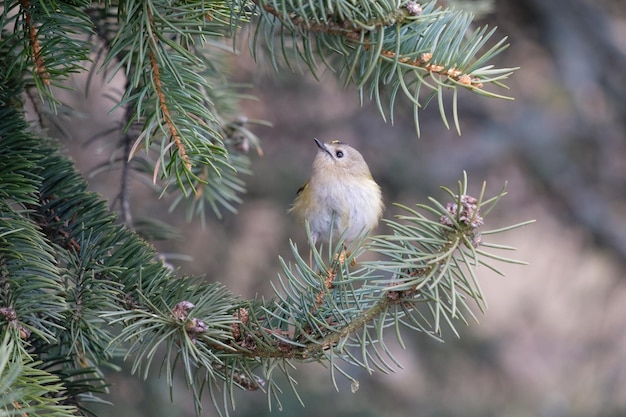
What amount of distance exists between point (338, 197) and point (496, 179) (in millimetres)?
2674

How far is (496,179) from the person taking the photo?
552 centimetres

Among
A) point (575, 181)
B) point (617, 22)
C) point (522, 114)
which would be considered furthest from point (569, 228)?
point (617, 22)

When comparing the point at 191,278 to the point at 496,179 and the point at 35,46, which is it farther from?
the point at 496,179

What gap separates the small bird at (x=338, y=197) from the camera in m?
3.13

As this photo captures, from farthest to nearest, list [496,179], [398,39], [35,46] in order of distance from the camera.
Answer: [496,179] → [35,46] → [398,39]

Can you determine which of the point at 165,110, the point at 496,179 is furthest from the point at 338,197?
the point at 496,179

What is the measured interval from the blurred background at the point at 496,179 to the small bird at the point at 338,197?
530mm

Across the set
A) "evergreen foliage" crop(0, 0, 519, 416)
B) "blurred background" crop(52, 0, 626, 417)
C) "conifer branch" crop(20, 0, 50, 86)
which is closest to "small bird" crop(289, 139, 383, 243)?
"blurred background" crop(52, 0, 626, 417)

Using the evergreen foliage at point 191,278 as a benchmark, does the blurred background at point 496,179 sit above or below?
below

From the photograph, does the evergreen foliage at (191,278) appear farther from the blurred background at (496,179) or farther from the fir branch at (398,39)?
the blurred background at (496,179)

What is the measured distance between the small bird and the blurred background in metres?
0.53

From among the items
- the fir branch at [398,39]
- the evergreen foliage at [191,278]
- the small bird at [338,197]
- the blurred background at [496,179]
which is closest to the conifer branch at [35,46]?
the evergreen foliage at [191,278]

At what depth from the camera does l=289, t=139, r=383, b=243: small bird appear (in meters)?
3.13

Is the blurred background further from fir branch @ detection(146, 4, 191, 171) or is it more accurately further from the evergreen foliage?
fir branch @ detection(146, 4, 191, 171)
